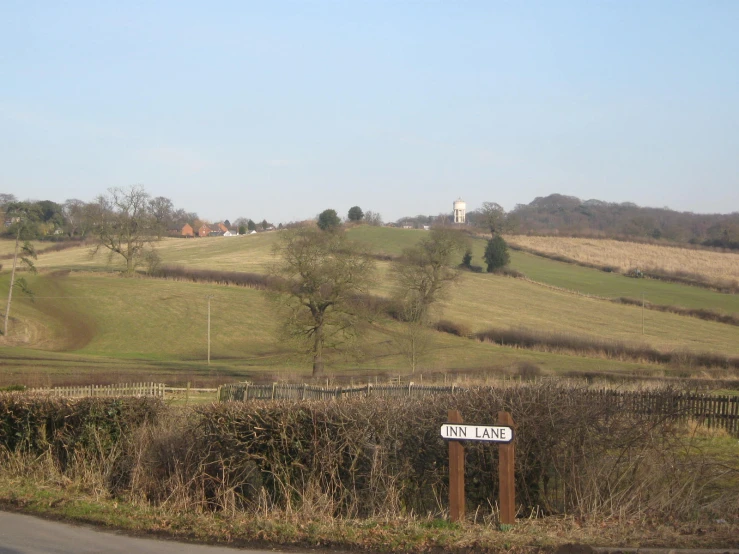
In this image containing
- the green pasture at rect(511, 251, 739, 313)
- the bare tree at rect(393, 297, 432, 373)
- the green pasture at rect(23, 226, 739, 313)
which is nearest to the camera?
the bare tree at rect(393, 297, 432, 373)

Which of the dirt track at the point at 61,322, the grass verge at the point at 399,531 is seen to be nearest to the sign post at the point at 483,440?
the grass verge at the point at 399,531

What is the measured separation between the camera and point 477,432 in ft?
26.2

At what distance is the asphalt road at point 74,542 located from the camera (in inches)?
299

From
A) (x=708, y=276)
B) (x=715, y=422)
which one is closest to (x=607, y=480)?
(x=715, y=422)

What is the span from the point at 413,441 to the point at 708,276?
83.1 meters

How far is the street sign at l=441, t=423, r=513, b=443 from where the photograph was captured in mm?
7910

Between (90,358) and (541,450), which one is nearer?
(541,450)

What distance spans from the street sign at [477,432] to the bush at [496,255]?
7887 cm

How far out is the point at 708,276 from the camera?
273ft

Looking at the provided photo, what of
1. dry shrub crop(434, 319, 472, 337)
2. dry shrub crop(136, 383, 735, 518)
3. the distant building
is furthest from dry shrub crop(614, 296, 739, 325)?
the distant building

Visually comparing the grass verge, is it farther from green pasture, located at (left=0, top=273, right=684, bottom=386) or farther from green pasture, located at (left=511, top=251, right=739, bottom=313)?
green pasture, located at (left=511, top=251, right=739, bottom=313)

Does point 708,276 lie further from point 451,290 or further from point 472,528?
point 472,528

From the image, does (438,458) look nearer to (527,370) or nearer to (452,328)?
(527,370)

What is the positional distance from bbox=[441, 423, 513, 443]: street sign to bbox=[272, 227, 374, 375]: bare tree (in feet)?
121
